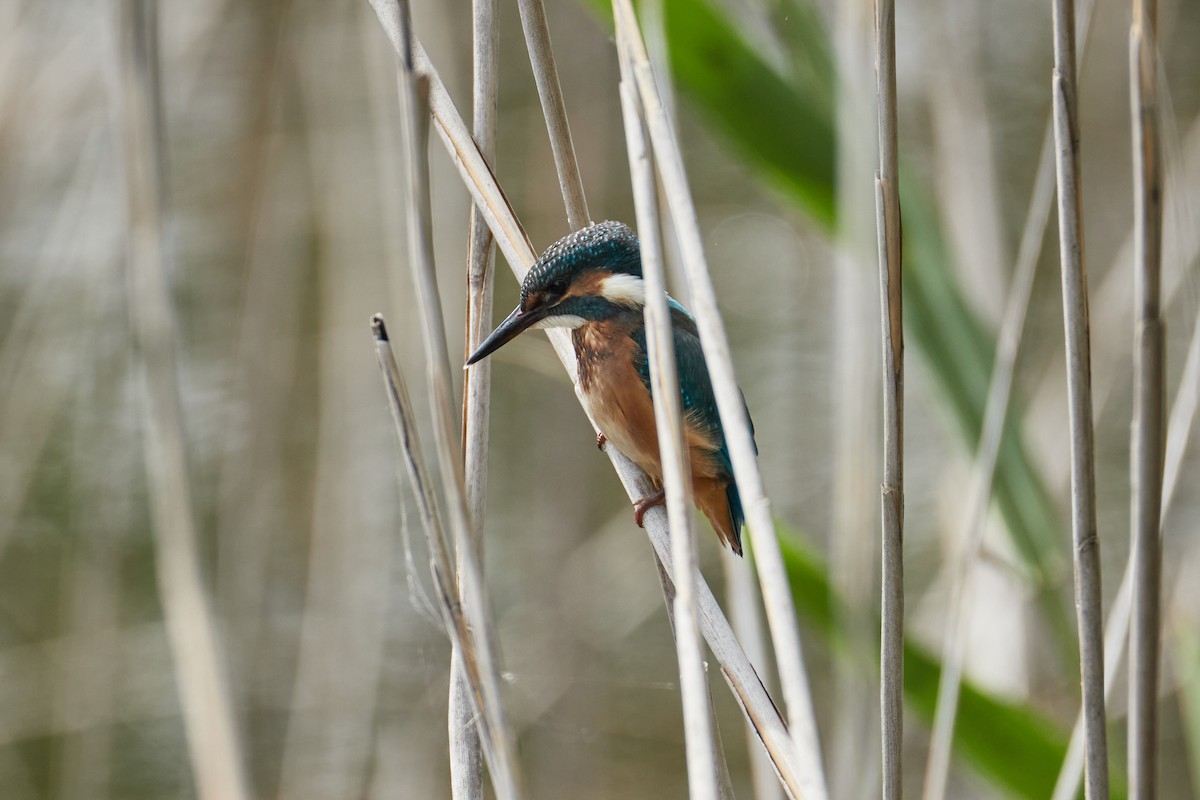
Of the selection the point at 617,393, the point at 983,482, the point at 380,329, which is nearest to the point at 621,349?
the point at 617,393

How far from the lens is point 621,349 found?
4.55ft

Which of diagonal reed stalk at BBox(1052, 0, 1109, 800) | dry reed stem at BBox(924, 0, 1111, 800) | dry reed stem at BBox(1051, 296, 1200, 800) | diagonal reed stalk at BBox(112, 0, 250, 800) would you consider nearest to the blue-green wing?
dry reed stem at BBox(924, 0, 1111, 800)

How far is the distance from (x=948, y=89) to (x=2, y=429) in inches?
89.9

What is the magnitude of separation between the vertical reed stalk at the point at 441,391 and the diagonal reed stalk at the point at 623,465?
4.8 inches

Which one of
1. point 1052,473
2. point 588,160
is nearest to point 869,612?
point 1052,473

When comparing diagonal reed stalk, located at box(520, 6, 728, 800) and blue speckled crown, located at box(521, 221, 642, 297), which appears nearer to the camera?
diagonal reed stalk, located at box(520, 6, 728, 800)

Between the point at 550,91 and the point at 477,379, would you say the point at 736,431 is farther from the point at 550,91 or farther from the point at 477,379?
the point at 550,91

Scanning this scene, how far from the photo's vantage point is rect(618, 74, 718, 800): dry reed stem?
0.67 meters

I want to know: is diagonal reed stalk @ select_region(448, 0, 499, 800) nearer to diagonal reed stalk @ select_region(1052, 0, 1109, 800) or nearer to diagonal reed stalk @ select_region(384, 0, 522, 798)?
diagonal reed stalk @ select_region(384, 0, 522, 798)

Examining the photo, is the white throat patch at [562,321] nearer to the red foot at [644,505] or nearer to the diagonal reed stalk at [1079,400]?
the red foot at [644,505]

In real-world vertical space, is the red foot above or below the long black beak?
below

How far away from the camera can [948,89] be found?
1.80 m

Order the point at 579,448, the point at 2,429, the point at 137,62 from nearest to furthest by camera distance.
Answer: the point at 137,62
the point at 2,429
the point at 579,448

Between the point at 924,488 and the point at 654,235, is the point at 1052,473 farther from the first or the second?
the point at 924,488
